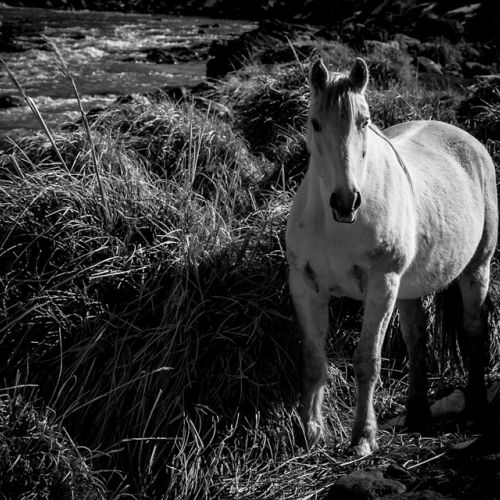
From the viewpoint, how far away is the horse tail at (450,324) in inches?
198

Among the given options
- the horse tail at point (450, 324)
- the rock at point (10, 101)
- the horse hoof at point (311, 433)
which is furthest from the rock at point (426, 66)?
the horse hoof at point (311, 433)

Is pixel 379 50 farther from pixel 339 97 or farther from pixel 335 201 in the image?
pixel 335 201

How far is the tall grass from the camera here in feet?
13.2

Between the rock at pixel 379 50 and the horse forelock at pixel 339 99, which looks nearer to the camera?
the horse forelock at pixel 339 99

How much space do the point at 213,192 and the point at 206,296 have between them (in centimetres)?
162

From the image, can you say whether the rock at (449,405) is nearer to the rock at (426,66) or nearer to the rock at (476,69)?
the rock at (426,66)

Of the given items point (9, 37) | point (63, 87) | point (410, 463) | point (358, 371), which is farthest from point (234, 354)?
point (9, 37)

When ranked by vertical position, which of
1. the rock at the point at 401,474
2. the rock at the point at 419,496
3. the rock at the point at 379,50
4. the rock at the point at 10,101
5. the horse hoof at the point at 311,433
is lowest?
the horse hoof at the point at 311,433

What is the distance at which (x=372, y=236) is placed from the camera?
3.77 meters

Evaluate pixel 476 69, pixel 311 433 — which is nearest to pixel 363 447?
pixel 311 433

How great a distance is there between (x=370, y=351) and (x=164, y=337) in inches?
40.0

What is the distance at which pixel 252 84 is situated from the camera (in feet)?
27.5

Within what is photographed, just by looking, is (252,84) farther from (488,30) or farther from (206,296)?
(488,30)

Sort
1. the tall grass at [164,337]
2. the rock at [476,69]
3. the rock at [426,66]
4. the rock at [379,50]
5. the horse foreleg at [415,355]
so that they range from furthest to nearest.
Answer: the rock at [476,69]
the rock at [426,66]
the rock at [379,50]
the horse foreleg at [415,355]
the tall grass at [164,337]
